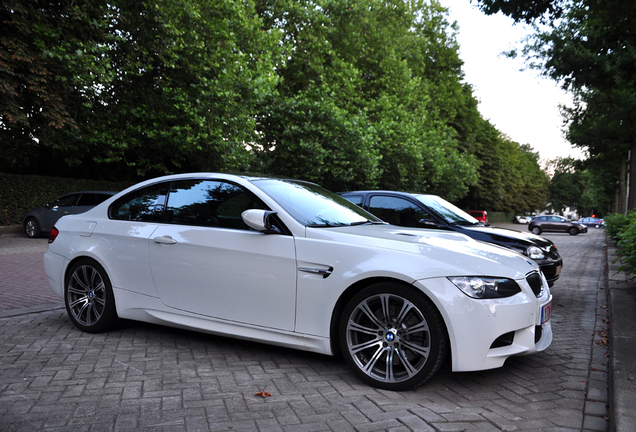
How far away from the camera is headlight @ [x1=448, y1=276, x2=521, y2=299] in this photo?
11.4ft

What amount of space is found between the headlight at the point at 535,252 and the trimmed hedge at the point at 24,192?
18471mm

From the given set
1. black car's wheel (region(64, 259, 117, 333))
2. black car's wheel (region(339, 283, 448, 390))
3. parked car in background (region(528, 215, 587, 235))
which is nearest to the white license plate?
black car's wheel (region(339, 283, 448, 390))

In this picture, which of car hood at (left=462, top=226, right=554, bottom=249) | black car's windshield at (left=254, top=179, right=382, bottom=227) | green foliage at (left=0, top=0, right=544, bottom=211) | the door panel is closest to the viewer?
the door panel

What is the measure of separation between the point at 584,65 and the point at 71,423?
13055 mm

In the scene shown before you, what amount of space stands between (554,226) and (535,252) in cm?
3477

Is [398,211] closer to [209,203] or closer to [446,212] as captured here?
[446,212]

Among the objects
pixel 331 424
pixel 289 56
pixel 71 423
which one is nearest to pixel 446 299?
pixel 331 424

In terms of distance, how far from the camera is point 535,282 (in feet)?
13.0

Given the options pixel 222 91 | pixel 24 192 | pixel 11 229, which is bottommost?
pixel 11 229

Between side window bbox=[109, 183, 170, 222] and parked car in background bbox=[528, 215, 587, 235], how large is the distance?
3741 centimetres

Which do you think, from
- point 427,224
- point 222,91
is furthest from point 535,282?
point 222,91

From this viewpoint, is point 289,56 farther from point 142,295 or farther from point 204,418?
point 204,418

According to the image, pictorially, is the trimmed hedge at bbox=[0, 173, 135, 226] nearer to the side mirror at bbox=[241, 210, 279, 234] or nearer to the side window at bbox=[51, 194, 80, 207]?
the side window at bbox=[51, 194, 80, 207]

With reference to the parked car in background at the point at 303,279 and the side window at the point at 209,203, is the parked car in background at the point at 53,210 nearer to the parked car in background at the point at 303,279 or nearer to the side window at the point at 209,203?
the parked car in background at the point at 303,279
